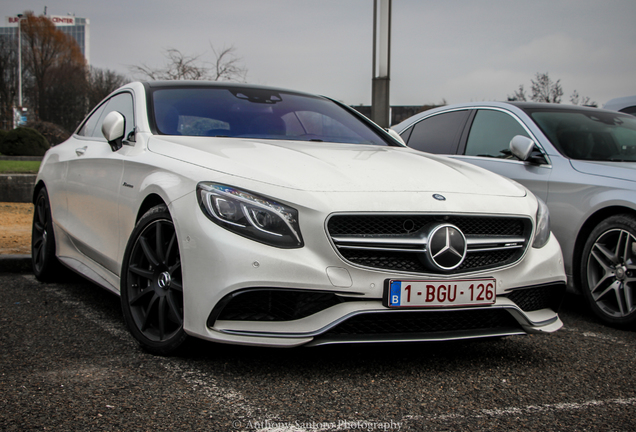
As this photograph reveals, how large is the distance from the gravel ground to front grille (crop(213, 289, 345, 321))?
4.03 meters

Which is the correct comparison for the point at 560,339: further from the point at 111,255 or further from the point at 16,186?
the point at 16,186

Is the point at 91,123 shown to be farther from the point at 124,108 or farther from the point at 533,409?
the point at 533,409

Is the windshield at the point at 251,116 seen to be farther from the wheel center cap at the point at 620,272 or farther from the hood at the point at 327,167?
the wheel center cap at the point at 620,272

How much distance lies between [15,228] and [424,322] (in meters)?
6.86

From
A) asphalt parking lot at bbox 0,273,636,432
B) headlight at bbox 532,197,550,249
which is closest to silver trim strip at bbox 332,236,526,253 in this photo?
headlight at bbox 532,197,550,249

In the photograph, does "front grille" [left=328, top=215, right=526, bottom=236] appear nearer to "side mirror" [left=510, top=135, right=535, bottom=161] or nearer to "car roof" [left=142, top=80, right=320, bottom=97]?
"side mirror" [left=510, top=135, right=535, bottom=161]

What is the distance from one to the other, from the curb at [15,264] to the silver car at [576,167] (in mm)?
3698

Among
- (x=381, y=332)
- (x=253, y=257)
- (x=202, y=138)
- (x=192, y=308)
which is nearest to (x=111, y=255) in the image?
(x=202, y=138)

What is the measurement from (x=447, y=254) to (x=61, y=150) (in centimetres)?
351

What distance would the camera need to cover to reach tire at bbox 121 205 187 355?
297cm

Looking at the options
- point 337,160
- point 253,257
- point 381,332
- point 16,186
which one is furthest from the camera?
point 16,186

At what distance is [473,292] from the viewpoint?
2.87 m

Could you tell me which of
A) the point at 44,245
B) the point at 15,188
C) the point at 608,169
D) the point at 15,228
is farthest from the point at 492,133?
the point at 15,188

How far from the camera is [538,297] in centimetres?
322
